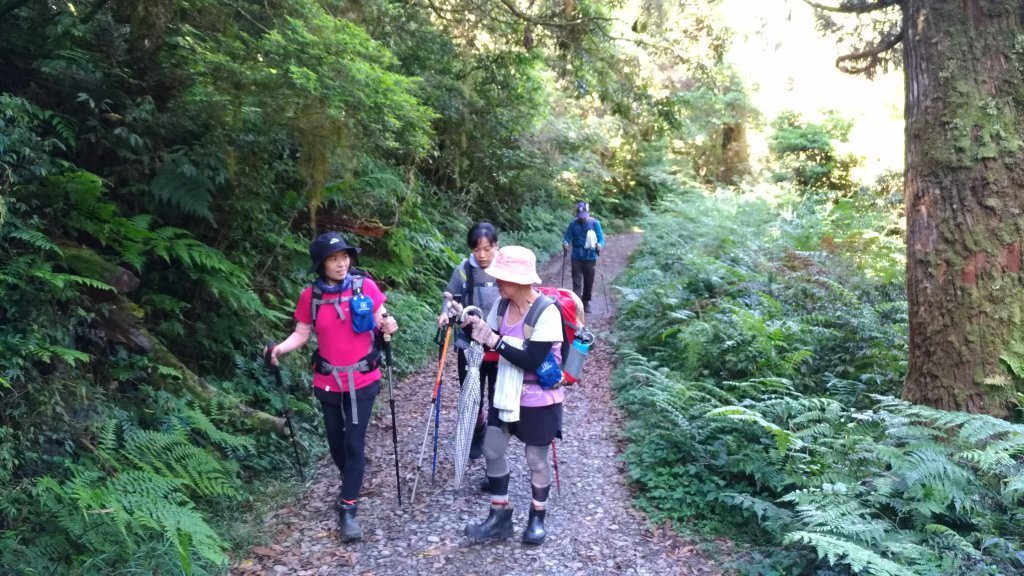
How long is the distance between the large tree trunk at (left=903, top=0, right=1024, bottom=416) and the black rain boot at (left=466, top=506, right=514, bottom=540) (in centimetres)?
352

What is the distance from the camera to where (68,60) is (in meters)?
5.54

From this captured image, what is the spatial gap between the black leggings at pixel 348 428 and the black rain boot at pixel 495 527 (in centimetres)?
92

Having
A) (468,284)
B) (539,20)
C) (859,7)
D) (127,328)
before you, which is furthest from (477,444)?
(539,20)

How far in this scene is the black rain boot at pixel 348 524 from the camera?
471 cm

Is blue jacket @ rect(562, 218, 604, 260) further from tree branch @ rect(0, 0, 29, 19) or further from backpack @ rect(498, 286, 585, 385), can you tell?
tree branch @ rect(0, 0, 29, 19)

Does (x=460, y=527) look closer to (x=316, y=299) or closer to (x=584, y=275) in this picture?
(x=316, y=299)

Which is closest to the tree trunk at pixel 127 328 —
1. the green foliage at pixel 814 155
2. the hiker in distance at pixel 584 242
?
the hiker in distance at pixel 584 242

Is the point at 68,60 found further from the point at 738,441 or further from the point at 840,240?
the point at 840,240

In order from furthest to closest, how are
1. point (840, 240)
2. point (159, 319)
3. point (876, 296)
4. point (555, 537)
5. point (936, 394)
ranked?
point (840, 240)
point (876, 296)
point (159, 319)
point (936, 394)
point (555, 537)

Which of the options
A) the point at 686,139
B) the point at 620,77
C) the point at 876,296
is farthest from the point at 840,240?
the point at 686,139

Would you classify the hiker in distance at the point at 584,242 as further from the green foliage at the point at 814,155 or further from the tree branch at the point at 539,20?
the green foliage at the point at 814,155

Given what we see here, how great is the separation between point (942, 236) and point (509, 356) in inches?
141

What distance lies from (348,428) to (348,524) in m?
0.70

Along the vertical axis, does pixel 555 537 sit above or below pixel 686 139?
below
